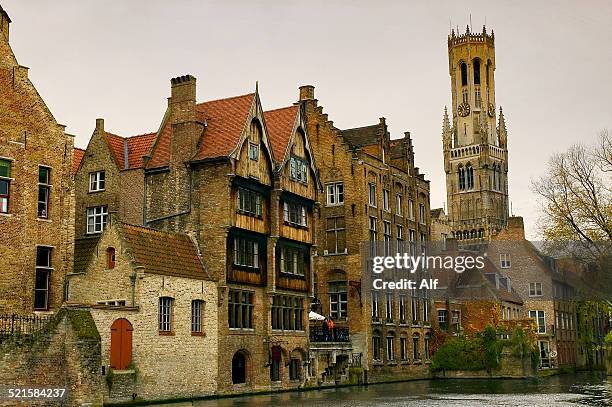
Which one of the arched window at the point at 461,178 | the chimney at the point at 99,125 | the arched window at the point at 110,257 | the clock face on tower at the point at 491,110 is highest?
A: the clock face on tower at the point at 491,110

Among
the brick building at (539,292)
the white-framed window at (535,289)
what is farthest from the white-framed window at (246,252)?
the white-framed window at (535,289)

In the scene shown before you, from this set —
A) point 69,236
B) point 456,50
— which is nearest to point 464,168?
point 456,50

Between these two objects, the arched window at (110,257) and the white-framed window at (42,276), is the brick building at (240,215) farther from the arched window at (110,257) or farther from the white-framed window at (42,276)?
the white-framed window at (42,276)

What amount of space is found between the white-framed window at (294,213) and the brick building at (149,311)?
25.3ft

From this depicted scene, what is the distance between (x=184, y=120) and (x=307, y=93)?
17.9m

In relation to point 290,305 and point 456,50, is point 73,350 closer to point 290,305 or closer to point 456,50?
point 290,305

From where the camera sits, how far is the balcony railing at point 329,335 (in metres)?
54.3

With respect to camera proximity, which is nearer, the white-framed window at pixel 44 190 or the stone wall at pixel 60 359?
the stone wall at pixel 60 359

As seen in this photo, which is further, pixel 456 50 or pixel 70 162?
pixel 456 50

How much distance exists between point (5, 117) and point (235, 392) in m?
17.0

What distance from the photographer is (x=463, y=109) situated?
192875mm

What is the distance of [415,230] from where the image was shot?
6900cm

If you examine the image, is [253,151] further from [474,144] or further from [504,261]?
[474,144]

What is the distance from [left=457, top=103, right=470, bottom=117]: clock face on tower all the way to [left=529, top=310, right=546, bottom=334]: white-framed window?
114 m
